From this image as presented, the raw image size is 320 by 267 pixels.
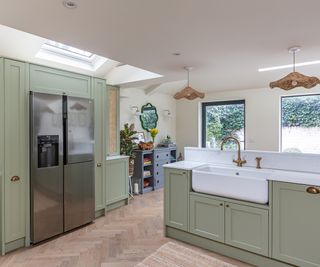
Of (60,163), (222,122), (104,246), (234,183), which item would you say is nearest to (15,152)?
(60,163)

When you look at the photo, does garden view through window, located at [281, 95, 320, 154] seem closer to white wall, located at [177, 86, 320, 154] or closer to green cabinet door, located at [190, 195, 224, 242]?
white wall, located at [177, 86, 320, 154]

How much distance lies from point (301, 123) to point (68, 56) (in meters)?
4.77

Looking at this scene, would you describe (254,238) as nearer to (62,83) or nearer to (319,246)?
(319,246)

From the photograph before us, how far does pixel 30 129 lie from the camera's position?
2.84 metres

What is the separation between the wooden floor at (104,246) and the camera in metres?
2.55

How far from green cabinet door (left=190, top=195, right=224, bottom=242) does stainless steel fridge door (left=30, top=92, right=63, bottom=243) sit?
5.66 feet

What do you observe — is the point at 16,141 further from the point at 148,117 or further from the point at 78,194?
the point at 148,117

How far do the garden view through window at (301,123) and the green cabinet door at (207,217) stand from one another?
335 cm

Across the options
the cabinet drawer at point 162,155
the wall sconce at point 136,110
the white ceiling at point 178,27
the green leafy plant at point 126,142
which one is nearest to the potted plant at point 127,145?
the green leafy plant at point 126,142

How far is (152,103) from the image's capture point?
5.97 m

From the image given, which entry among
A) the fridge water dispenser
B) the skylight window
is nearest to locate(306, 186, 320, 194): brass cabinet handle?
the fridge water dispenser

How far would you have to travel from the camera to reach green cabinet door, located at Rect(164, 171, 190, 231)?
2.95m

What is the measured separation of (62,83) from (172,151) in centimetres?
362

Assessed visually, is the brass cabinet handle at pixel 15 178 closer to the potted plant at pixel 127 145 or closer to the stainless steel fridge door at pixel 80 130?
the stainless steel fridge door at pixel 80 130
